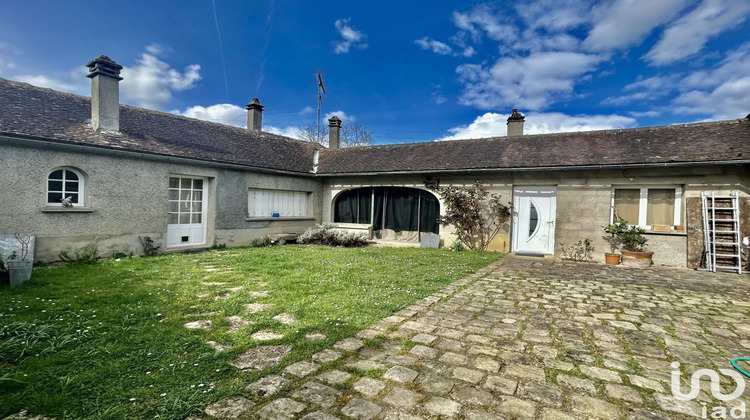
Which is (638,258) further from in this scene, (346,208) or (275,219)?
(275,219)

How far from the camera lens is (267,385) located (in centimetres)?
249

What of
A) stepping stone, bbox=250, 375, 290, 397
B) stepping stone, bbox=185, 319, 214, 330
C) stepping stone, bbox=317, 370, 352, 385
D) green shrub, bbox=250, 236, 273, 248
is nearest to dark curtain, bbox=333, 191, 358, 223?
green shrub, bbox=250, 236, 273, 248

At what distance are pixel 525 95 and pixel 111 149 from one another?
615 inches

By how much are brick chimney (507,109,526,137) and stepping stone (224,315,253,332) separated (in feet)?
39.6

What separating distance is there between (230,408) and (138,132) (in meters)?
9.77

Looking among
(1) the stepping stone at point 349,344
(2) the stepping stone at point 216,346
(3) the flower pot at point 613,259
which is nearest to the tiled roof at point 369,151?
(3) the flower pot at point 613,259

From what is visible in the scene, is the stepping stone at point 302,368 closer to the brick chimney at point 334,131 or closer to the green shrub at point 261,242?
the green shrub at point 261,242

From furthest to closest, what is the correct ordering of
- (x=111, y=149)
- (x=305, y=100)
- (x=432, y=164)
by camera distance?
A: 1. (x=305, y=100)
2. (x=432, y=164)
3. (x=111, y=149)

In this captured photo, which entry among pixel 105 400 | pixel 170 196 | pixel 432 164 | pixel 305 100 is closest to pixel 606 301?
pixel 105 400

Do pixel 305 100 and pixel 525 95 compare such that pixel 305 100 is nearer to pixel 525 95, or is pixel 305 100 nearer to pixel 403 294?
pixel 525 95

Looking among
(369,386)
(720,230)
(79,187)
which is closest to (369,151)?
(79,187)

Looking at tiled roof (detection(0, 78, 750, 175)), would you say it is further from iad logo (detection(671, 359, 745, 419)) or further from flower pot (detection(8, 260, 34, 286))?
iad logo (detection(671, 359, 745, 419))

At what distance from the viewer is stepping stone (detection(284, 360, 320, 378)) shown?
2691 millimetres

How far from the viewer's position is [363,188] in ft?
44.4
